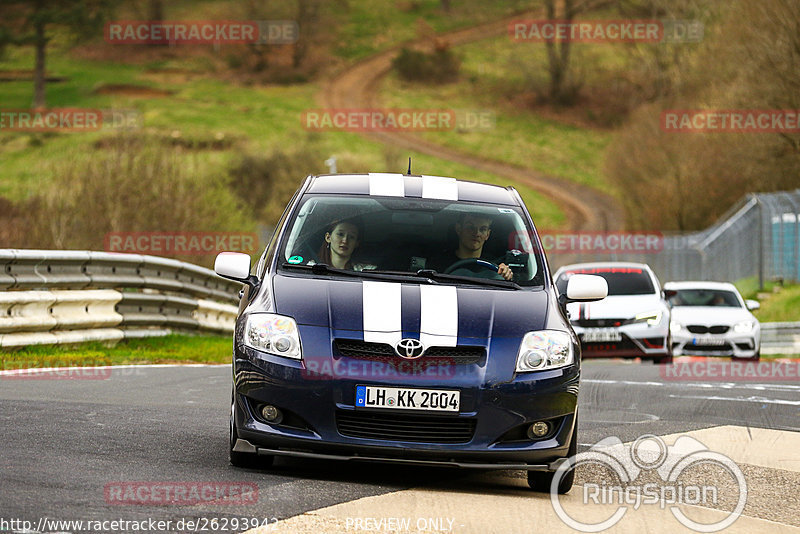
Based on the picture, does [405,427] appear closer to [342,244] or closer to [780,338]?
[342,244]

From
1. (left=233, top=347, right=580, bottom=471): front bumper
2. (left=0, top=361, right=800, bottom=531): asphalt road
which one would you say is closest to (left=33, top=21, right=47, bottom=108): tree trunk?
(left=0, top=361, right=800, bottom=531): asphalt road

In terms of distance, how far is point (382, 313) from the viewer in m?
6.72

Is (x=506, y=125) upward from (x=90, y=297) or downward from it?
upward

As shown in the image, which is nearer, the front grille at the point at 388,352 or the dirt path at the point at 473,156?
the front grille at the point at 388,352

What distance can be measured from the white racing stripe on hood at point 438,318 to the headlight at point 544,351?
385mm

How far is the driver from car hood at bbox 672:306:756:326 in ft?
43.3

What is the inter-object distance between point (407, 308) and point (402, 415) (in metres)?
0.61

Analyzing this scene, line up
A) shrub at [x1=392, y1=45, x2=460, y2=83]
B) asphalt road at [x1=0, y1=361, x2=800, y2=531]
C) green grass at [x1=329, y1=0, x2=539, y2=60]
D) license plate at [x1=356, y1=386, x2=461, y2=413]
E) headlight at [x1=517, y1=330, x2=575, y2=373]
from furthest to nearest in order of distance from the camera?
green grass at [x1=329, y1=0, x2=539, y2=60] < shrub at [x1=392, y1=45, x2=460, y2=83] < headlight at [x1=517, y1=330, x2=575, y2=373] < license plate at [x1=356, y1=386, x2=461, y2=413] < asphalt road at [x1=0, y1=361, x2=800, y2=531]

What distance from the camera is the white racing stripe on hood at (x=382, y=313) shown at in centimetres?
659

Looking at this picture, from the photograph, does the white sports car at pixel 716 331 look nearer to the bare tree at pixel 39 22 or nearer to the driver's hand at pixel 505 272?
the driver's hand at pixel 505 272

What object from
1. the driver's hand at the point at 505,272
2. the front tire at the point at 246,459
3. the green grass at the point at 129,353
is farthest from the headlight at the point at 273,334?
the green grass at the point at 129,353

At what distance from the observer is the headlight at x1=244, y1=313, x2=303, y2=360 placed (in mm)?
6656

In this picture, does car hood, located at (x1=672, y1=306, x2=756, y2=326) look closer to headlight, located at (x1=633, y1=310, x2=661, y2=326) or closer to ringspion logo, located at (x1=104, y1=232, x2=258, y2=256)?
headlight, located at (x1=633, y1=310, x2=661, y2=326)

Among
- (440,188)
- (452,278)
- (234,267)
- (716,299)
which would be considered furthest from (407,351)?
(716,299)
